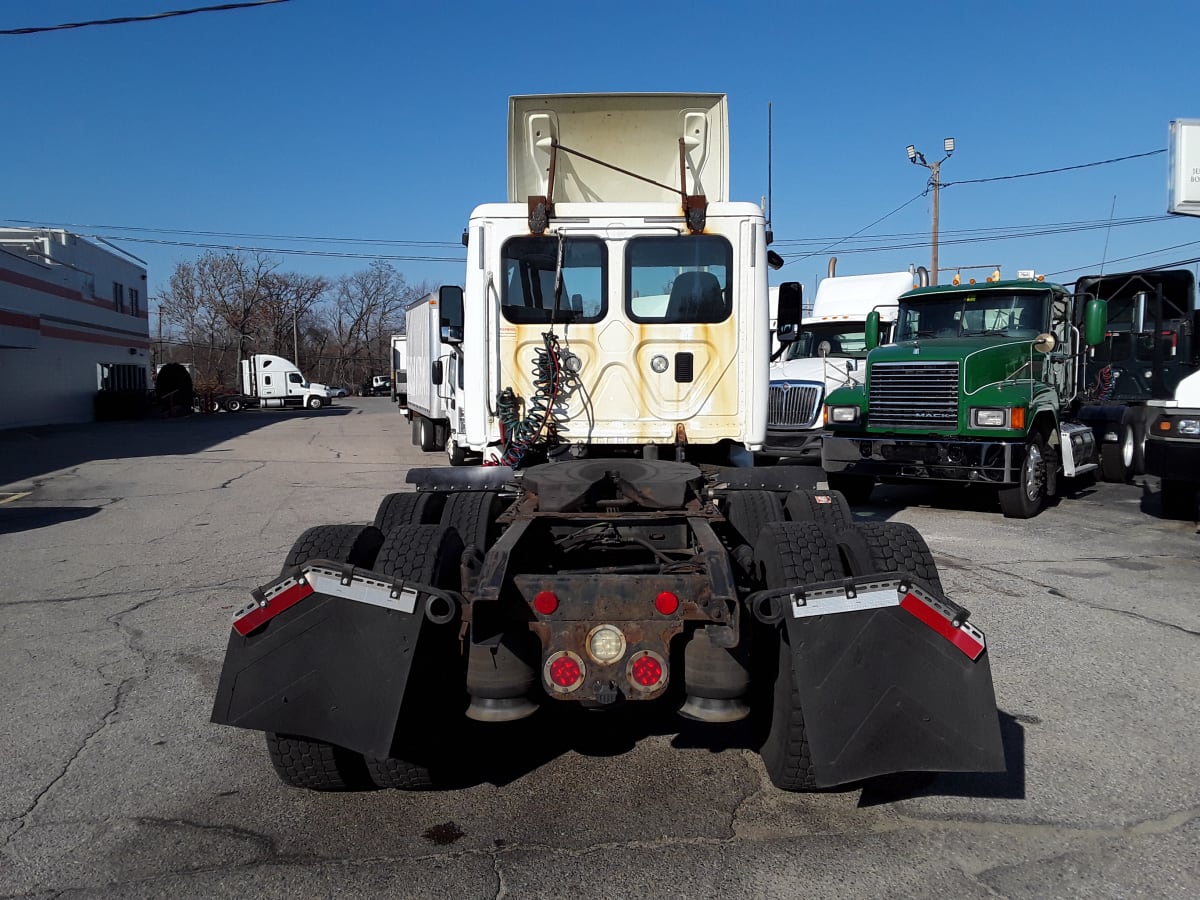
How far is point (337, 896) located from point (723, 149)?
20.0ft

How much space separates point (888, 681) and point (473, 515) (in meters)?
2.54

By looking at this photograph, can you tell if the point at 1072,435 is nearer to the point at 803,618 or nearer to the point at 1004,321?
the point at 1004,321

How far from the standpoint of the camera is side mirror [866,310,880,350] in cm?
A: 1333

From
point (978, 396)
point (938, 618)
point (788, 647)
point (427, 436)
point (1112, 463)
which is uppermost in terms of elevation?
point (978, 396)

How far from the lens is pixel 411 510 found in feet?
17.8

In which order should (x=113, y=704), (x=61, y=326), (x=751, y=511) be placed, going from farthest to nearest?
(x=61, y=326) < (x=751, y=511) < (x=113, y=704)

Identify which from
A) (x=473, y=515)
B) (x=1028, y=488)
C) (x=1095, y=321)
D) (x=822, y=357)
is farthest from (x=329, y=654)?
(x=822, y=357)

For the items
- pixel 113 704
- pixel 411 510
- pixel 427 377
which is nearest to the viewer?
pixel 113 704

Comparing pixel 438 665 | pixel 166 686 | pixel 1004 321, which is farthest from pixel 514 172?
pixel 1004 321

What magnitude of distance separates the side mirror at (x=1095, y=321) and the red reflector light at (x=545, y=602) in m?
10.7

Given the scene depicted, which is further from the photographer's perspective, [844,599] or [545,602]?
[545,602]

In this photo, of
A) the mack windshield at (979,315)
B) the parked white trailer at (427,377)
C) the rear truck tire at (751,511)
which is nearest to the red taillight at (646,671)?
the rear truck tire at (751,511)

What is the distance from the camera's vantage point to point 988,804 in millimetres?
3893

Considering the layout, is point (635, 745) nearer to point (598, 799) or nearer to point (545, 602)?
point (598, 799)
